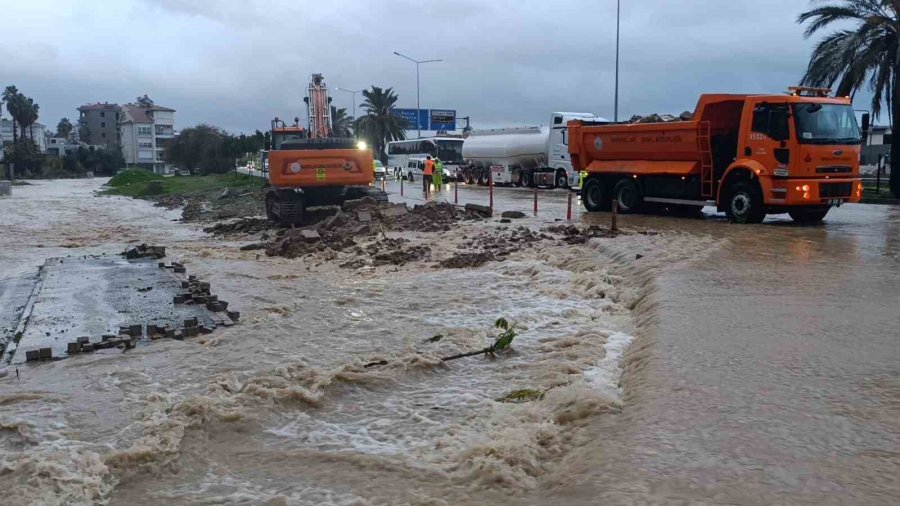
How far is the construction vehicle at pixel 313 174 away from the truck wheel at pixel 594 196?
6296 mm

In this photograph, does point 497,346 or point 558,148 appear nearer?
point 497,346

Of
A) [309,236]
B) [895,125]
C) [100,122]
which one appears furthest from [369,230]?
[100,122]

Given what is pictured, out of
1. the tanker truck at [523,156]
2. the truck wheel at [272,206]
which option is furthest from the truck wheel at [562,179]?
the truck wheel at [272,206]

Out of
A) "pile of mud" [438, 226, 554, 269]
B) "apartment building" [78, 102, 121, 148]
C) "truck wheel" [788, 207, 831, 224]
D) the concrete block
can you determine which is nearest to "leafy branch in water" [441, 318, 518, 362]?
"pile of mud" [438, 226, 554, 269]

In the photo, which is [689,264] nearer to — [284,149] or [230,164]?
[284,149]

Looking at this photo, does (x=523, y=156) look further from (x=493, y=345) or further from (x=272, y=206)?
(x=493, y=345)

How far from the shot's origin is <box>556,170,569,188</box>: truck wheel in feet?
122

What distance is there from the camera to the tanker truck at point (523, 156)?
122 ft

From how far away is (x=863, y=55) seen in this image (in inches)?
1007

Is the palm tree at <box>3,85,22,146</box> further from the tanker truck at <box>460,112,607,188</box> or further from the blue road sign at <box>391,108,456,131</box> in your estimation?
the tanker truck at <box>460,112,607,188</box>

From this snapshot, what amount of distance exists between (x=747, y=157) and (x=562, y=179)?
20735mm

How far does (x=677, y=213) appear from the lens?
821 inches

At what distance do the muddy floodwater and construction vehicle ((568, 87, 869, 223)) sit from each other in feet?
15.8

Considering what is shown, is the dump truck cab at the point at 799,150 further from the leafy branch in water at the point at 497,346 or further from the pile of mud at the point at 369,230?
the leafy branch in water at the point at 497,346
